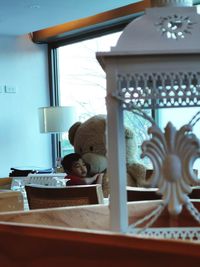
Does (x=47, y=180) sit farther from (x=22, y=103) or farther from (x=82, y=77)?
(x=22, y=103)

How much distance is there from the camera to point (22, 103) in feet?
23.1

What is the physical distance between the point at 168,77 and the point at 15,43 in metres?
6.23

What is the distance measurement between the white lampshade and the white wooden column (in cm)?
505

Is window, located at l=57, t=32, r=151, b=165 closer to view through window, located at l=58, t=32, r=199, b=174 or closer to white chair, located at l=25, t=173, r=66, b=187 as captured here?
view through window, located at l=58, t=32, r=199, b=174

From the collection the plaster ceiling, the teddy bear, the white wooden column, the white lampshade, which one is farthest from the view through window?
the white wooden column

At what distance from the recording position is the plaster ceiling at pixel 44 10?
5.22 meters

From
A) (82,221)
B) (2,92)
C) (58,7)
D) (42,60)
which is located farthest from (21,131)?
(82,221)

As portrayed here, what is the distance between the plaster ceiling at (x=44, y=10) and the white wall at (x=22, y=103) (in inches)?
27.9

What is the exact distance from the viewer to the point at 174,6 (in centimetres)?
107

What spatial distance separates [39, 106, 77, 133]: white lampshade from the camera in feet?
19.8

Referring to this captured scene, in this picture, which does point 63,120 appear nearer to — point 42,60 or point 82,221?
point 42,60

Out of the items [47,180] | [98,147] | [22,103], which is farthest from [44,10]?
[47,180]

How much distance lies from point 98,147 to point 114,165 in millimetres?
3304

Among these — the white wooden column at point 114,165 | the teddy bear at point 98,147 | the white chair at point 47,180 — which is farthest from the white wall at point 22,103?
the white wooden column at point 114,165
